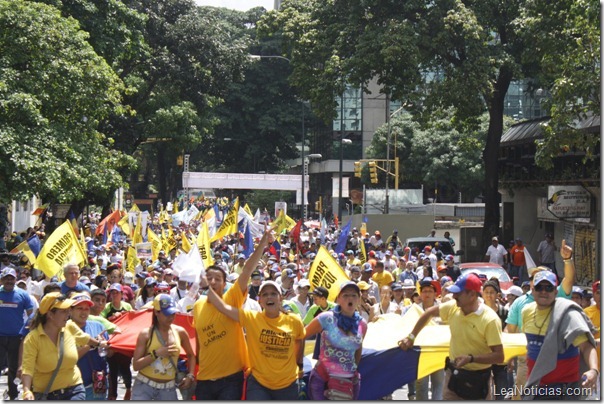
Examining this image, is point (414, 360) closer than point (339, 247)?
Yes

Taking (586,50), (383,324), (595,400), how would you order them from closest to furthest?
(595,400) < (383,324) < (586,50)

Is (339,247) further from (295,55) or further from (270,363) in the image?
(270,363)

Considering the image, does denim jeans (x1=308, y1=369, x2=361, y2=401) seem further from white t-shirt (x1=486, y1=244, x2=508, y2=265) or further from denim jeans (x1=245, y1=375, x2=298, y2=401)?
white t-shirt (x1=486, y1=244, x2=508, y2=265)

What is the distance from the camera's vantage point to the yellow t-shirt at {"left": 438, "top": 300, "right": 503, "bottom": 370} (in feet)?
26.3

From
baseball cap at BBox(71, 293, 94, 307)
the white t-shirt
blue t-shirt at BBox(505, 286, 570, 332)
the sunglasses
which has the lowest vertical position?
the white t-shirt

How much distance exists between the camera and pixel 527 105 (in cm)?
7881

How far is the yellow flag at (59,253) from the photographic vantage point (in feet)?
51.0

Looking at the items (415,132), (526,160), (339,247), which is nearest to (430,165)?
(415,132)

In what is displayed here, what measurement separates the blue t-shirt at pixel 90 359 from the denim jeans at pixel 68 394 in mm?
1134

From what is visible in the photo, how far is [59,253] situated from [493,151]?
20.3 metres

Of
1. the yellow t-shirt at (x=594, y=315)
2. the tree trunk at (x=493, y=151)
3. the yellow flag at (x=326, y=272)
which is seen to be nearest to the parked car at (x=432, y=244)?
the tree trunk at (x=493, y=151)

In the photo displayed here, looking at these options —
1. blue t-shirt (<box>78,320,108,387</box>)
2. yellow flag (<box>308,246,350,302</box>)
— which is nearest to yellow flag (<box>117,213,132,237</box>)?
yellow flag (<box>308,246,350,302</box>)

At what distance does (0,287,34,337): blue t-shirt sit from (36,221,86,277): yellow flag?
3789mm

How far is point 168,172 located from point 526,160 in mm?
46133
